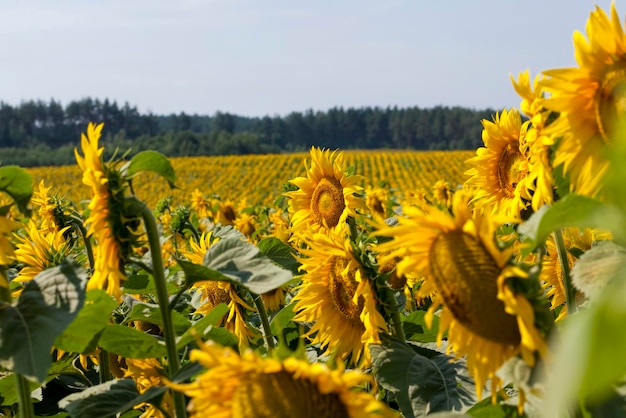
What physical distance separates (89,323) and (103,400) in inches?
6.2

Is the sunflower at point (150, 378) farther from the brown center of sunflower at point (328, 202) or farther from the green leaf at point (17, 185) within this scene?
the brown center of sunflower at point (328, 202)

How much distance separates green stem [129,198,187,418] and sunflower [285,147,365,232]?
1.48 metres

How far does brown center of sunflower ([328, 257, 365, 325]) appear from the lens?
182 cm

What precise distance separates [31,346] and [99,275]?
188mm

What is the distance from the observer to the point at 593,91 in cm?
117

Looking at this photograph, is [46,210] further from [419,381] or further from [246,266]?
[419,381]

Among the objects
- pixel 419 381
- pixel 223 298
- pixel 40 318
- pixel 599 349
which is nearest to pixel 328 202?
pixel 223 298

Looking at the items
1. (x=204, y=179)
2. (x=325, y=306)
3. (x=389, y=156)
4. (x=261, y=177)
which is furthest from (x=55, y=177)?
(x=325, y=306)

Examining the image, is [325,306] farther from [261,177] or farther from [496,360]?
[261,177]

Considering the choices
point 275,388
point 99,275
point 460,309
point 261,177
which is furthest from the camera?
point 261,177

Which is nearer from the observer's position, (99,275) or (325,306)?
(99,275)

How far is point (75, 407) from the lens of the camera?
4.38 feet

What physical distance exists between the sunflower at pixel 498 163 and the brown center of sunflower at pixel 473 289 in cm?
101

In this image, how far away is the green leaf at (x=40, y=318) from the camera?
1.22 m
